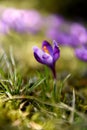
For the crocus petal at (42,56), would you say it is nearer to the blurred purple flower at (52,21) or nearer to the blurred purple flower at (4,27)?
the blurred purple flower at (4,27)

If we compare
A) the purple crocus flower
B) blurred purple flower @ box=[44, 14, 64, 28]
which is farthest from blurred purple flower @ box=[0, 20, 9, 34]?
the purple crocus flower

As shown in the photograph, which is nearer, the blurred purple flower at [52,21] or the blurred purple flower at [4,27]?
the blurred purple flower at [4,27]

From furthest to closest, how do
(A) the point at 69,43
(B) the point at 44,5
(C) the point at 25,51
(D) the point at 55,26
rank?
1. (B) the point at 44,5
2. (D) the point at 55,26
3. (C) the point at 25,51
4. (A) the point at 69,43

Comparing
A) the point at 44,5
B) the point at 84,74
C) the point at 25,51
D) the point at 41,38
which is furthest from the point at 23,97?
the point at 44,5

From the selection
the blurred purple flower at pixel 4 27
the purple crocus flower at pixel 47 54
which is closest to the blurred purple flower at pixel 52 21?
the blurred purple flower at pixel 4 27

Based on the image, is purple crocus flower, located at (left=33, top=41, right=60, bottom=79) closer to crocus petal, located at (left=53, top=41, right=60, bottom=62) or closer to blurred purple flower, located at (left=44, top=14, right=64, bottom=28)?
→ crocus petal, located at (left=53, top=41, right=60, bottom=62)

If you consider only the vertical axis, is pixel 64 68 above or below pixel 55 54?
below

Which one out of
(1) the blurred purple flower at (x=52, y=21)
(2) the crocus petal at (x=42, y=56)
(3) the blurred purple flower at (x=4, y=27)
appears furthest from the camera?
(1) the blurred purple flower at (x=52, y=21)

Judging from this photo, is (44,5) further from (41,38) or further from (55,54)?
(55,54)
